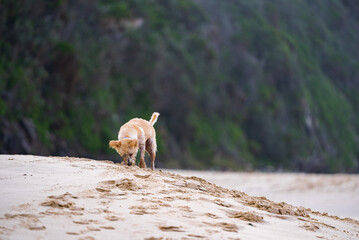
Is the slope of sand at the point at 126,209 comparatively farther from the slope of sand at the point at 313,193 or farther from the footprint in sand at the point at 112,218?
the slope of sand at the point at 313,193

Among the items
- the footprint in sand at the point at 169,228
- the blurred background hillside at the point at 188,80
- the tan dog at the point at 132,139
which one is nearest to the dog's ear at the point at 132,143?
the tan dog at the point at 132,139

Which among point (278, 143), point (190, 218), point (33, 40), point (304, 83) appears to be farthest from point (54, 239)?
point (304, 83)

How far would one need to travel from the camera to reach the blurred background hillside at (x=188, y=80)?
1083 inches

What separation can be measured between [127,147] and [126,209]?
304cm

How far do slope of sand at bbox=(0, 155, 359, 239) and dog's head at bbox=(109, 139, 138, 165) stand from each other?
0.71 meters

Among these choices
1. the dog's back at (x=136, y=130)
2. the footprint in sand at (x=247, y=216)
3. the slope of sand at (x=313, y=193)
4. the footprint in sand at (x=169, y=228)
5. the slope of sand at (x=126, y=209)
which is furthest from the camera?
the slope of sand at (x=313, y=193)

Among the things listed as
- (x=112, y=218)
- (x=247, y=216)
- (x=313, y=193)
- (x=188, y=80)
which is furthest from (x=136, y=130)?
(x=188, y=80)

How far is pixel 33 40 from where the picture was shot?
2805 centimetres

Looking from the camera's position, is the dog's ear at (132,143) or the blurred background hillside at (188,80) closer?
the dog's ear at (132,143)

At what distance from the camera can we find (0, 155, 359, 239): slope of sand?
18.5 ft

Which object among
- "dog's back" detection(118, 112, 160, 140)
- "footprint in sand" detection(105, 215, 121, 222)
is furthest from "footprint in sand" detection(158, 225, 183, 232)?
"dog's back" detection(118, 112, 160, 140)

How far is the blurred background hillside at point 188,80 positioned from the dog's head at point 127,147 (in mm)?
15023

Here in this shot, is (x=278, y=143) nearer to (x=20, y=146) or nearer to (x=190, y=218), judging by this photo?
(x=20, y=146)

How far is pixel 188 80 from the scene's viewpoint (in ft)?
132
